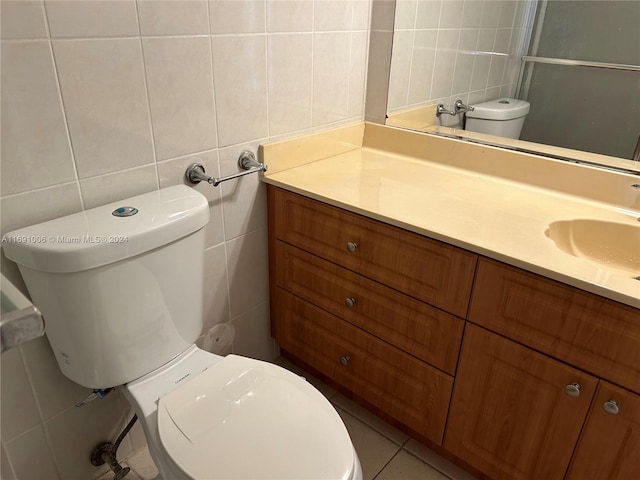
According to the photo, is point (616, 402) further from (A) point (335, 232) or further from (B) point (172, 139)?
(B) point (172, 139)

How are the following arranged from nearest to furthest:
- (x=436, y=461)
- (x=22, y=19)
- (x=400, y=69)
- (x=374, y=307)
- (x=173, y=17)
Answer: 1. (x=22, y=19)
2. (x=173, y=17)
3. (x=374, y=307)
4. (x=436, y=461)
5. (x=400, y=69)

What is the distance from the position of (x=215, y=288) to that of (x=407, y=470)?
803mm

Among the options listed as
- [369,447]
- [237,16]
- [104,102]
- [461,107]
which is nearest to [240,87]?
[237,16]

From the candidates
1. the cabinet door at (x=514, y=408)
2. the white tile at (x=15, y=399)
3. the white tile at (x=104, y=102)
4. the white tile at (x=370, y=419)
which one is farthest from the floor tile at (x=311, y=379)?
the white tile at (x=104, y=102)

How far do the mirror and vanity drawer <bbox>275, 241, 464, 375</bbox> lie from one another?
A: 645 millimetres

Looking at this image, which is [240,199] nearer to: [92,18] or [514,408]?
[92,18]

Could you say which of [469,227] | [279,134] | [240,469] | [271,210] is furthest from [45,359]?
[469,227]

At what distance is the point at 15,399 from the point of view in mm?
1101

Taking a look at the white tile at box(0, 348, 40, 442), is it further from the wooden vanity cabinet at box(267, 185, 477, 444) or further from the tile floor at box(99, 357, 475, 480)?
the wooden vanity cabinet at box(267, 185, 477, 444)

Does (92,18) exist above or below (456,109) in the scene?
above

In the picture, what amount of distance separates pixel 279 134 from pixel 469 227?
0.66 m

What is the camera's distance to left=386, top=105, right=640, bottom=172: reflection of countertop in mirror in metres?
1.38

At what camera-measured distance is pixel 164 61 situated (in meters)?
1.14

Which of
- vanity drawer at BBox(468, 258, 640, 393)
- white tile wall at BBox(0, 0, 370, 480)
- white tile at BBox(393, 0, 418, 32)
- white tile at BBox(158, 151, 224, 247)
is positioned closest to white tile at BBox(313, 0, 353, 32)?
white tile wall at BBox(0, 0, 370, 480)
